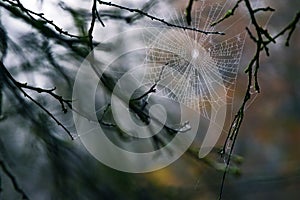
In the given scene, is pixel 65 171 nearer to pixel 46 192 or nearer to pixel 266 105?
pixel 46 192

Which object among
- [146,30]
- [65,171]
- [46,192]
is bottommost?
[46,192]

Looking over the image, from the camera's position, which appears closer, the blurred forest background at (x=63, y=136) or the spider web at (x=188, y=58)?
the blurred forest background at (x=63, y=136)

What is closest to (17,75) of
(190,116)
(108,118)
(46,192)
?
(108,118)

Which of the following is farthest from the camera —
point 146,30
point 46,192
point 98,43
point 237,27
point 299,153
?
point 299,153

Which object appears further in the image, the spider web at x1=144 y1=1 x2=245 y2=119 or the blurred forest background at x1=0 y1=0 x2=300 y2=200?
the spider web at x1=144 y1=1 x2=245 y2=119

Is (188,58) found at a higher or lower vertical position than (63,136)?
higher

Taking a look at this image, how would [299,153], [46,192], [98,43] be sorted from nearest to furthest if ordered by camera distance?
[98,43]
[46,192]
[299,153]

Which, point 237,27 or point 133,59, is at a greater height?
point 237,27

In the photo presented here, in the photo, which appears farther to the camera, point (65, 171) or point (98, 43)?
point (65, 171)
